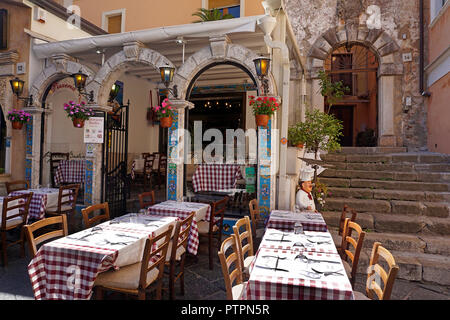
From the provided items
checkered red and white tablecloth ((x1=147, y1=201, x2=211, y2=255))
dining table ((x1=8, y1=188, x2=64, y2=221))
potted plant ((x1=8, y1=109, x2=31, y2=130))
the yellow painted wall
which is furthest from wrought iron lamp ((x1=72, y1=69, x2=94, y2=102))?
the yellow painted wall

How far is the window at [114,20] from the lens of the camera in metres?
11.6

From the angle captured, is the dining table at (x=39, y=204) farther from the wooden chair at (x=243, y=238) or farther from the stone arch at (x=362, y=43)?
the stone arch at (x=362, y=43)

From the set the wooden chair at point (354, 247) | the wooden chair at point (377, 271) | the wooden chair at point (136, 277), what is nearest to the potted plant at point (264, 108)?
the wooden chair at point (354, 247)

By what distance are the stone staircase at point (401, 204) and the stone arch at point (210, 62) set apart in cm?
267

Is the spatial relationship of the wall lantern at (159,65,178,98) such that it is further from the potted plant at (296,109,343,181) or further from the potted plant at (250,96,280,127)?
the potted plant at (296,109,343,181)

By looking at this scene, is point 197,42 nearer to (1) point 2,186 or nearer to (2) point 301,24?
(2) point 301,24

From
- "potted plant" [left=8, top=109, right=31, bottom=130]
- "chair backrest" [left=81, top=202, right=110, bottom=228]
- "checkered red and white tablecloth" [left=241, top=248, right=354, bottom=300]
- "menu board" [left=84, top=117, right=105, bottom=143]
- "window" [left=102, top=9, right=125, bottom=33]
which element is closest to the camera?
"checkered red and white tablecloth" [left=241, top=248, right=354, bottom=300]

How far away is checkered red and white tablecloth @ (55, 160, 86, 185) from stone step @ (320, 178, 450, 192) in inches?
244

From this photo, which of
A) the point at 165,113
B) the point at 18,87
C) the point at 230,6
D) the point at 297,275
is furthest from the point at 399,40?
the point at 18,87

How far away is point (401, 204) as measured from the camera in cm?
533

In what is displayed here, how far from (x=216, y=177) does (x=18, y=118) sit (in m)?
5.05

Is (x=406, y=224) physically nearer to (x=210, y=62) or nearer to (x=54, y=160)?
(x=210, y=62)

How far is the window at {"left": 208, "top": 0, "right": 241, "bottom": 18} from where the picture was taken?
991 centimetres
